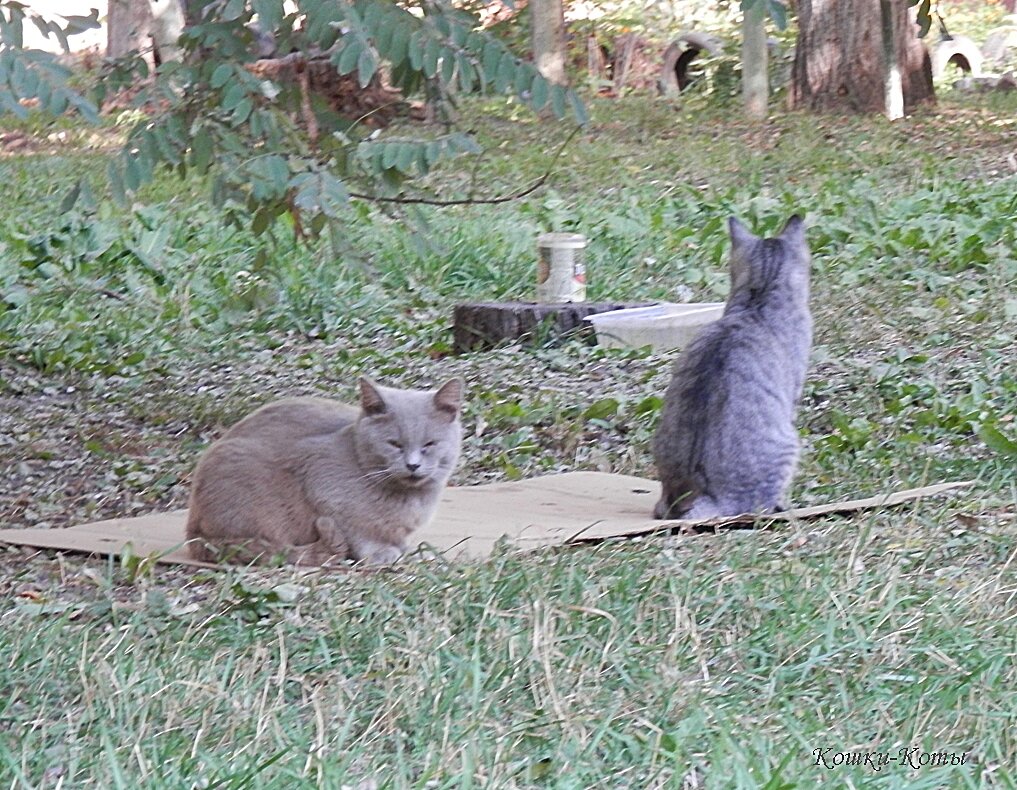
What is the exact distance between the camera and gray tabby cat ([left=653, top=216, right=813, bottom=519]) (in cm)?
461

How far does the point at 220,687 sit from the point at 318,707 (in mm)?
231

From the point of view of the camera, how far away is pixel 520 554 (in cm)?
395

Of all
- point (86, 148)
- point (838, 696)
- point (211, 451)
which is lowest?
point (838, 696)

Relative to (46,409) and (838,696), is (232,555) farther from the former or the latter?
(46,409)

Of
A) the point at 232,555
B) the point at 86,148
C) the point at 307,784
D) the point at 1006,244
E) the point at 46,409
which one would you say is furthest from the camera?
the point at 86,148

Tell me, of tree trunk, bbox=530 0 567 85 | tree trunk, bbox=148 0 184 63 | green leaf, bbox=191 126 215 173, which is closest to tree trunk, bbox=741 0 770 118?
tree trunk, bbox=530 0 567 85

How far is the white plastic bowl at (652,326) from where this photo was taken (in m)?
6.93

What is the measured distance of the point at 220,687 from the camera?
299cm

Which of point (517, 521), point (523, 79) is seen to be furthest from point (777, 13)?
point (517, 521)

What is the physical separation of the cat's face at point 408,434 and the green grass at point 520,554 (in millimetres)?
448

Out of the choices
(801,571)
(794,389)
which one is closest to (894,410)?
(794,389)

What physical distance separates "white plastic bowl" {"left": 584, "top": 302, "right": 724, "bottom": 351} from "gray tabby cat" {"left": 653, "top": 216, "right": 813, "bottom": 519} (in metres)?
1.86

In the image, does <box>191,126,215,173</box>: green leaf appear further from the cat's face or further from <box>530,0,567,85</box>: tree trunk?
<box>530,0,567,85</box>: tree trunk

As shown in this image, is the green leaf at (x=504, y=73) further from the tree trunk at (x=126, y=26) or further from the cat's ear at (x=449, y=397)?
the tree trunk at (x=126, y=26)
